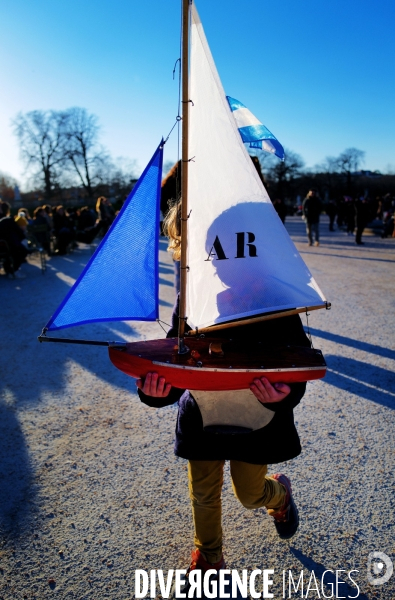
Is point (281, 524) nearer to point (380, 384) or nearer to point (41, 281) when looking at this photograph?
point (380, 384)

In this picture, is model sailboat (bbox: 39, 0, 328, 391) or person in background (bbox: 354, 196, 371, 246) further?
person in background (bbox: 354, 196, 371, 246)

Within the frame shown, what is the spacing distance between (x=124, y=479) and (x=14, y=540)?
704mm

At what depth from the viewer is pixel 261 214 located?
5.79 ft

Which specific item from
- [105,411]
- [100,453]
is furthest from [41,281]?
[100,453]

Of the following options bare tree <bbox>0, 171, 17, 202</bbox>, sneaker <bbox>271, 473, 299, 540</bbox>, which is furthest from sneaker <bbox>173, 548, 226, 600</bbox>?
bare tree <bbox>0, 171, 17, 202</bbox>

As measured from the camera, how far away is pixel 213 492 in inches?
72.9

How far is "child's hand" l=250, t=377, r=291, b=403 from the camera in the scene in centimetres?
161

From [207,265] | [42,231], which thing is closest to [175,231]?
[207,265]

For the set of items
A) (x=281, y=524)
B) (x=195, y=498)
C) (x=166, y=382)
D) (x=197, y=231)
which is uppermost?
(x=197, y=231)

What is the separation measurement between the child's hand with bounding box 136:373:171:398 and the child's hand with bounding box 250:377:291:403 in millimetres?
382

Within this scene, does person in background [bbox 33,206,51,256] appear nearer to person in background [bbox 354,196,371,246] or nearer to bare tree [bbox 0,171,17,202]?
person in background [bbox 354,196,371,246]

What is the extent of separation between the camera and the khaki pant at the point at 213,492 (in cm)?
184

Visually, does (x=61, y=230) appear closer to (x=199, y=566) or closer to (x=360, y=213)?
(x=360, y=213)

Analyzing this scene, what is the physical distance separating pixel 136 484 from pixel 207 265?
1647 millimetres
